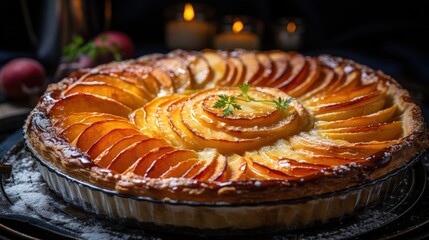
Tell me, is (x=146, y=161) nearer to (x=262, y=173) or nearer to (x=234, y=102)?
(x=262, y=173)

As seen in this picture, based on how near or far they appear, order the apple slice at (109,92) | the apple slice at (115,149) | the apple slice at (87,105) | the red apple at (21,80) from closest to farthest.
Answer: the apple slice at (115,149), the apple slice at (87,105), the apple slice at (109,92), the red apple at (21,80)

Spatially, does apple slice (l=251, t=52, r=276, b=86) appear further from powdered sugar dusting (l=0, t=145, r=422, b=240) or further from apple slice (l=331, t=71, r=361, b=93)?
powdered sugar dusting (l=0, t=145, r=422, b=240)

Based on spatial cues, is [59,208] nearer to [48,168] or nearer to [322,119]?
[48,168]

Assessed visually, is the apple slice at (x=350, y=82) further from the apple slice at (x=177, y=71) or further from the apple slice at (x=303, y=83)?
the apple slice at (x=177, y=71)

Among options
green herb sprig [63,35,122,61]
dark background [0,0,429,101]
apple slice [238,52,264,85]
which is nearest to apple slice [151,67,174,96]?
apple slice [238,52,264,85]

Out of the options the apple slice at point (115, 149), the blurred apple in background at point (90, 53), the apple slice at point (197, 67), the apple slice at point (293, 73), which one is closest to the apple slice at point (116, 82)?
the apple slice at point (197, 67)

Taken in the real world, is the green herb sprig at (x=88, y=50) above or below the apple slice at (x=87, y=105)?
below

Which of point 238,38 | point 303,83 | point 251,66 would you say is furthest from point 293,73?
point 238,38

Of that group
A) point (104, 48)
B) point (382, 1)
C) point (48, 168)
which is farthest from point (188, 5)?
point (48, 168)
